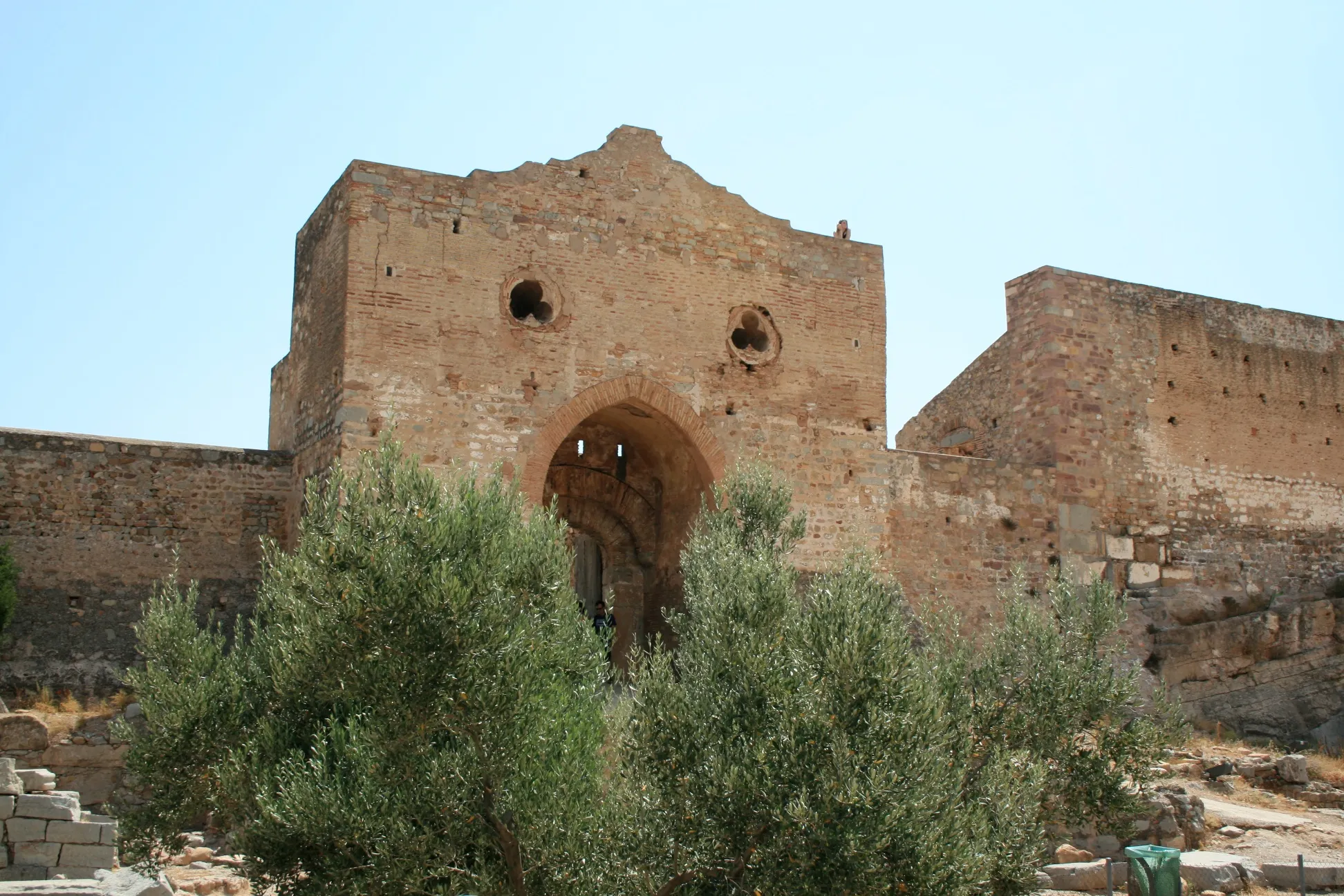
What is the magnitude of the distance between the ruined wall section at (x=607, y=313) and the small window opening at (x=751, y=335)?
0.45 feet

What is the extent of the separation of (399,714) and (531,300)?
21.9ft

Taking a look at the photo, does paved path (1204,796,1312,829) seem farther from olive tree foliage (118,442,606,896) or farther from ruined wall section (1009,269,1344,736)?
olive tree foliage (118,442,606,896)

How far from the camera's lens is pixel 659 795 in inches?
309

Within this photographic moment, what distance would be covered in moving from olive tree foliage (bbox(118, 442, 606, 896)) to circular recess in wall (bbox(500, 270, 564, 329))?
4.60 metres

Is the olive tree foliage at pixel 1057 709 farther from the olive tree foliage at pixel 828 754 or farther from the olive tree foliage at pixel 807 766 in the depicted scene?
the olive tree foliage at pixel 807 766

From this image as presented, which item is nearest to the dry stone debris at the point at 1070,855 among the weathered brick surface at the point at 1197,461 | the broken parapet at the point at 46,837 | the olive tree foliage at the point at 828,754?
the olive tree foliage at the point at 828,754

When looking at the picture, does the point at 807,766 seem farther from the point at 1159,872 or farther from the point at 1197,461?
the point at 1197,461

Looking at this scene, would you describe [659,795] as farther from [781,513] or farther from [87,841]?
[87,841]

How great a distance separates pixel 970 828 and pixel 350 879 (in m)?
3.63

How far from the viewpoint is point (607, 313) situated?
13.7m

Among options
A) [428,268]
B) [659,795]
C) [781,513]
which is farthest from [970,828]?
[428,268]

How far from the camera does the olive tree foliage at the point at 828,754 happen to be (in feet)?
24.1

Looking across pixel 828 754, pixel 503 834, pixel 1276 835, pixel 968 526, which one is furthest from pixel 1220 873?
pixel 503 834

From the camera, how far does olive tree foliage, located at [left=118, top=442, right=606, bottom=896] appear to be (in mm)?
7520
